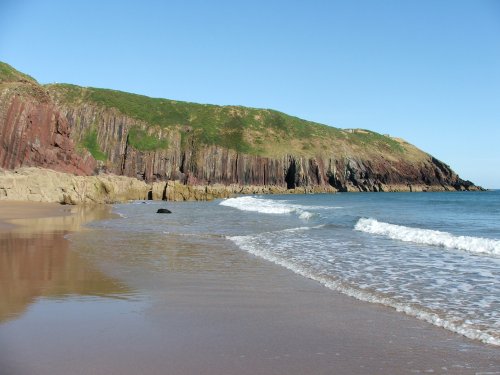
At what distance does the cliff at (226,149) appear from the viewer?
3772 inches

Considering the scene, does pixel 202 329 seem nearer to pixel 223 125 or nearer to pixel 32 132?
pixel 32 132

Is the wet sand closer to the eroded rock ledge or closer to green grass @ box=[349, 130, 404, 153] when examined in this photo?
the eroded rock ledge

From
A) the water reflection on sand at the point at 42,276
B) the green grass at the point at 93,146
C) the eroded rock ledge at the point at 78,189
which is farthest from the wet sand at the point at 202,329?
the green grass at the point at 93,146

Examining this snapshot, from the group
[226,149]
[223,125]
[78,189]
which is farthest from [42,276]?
[223,125]

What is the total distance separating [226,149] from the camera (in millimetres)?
102688

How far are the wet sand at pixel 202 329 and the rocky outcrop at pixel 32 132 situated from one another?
128 ft

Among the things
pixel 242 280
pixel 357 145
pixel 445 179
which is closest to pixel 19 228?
pixel 242 280

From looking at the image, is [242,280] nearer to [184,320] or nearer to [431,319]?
[184,320]

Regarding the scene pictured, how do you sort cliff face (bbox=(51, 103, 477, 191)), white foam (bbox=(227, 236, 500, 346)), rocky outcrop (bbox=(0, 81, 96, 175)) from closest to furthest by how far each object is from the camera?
white foam (bbox=(227, 236, 500, 346)) < rocky outcrop (bbox=(0, 81, 96, 175)) < cliff face (bbox=(51, 103, 477, 191))

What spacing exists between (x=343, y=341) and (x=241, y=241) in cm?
1144

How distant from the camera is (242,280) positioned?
9766mm

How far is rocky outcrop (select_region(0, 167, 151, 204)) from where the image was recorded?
35000 mm

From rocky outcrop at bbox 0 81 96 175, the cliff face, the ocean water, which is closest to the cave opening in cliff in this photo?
the cliff face

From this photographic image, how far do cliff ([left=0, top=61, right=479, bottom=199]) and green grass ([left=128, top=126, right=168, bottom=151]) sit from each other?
0.71 feet
